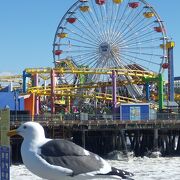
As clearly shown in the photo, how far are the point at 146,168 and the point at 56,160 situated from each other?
2460 centimetres

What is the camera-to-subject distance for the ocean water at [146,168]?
2700cm

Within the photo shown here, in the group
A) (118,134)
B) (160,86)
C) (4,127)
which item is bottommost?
(118,134)

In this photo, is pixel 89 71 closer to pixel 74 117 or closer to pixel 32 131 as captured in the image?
pixel 74 117

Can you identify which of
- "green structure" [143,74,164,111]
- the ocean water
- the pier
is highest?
"green structure" [143,74,164,111]

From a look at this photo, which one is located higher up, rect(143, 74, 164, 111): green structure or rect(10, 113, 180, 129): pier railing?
rect(143, 74, 164, 111): green structure

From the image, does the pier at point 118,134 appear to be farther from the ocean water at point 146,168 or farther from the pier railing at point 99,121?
the ocean water at point 146,168

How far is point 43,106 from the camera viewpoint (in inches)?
2982

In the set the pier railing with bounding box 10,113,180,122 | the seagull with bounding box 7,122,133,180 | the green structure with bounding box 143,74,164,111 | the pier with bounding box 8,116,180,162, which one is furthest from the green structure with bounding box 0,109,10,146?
Answer: the green structure with bounding box 143,74,164,111

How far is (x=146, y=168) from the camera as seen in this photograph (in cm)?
3266

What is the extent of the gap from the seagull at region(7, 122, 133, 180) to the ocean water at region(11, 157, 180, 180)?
15485 millimetres

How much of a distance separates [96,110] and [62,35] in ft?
32.6

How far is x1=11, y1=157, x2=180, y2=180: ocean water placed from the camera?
88.6ft

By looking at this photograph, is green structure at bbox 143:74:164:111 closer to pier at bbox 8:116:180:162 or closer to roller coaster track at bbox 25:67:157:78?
roller coaster track at bbox 25:67:157:78

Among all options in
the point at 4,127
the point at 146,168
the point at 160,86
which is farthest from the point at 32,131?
the point at 160,86
